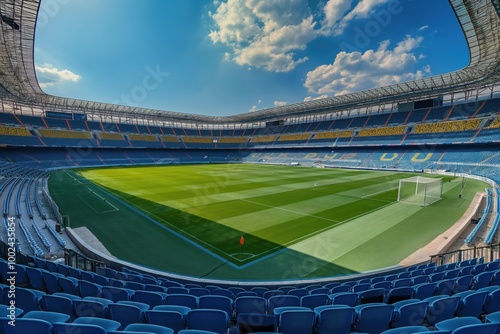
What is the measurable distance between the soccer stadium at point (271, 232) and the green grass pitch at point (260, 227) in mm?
102

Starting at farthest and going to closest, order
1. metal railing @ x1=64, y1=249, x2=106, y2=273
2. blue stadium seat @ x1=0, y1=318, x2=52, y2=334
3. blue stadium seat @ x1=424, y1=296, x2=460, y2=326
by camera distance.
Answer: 1. metal railing @ x1=64, y1=249, x2=106, y2=273
2. blue stadium seat @ x1=424, y1=296, x2=460, y2=326
3. blue stadium seat @ x1=0, y1=318, x2=52, y2=334

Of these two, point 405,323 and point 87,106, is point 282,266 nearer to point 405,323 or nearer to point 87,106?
point 405,323

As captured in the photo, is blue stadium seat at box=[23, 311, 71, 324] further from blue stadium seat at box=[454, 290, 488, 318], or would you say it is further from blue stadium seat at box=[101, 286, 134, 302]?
blue stadium seat at box=[454, 290, 488, 318]

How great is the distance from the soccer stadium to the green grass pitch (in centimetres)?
10

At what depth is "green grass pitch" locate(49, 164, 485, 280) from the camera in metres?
9.97

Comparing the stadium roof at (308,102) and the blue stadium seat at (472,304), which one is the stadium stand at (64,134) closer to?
the stadium roof at (308,102)

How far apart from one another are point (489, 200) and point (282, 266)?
1664cm

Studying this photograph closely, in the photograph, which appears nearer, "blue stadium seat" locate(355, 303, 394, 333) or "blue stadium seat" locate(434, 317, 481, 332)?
"blue stadium seat" locate(434, 317, 481, 332)

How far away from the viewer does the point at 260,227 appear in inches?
549

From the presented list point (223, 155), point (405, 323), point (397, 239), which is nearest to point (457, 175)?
point (397, 239)

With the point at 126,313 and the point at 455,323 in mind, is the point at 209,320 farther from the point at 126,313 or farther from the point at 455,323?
the point at 455,323

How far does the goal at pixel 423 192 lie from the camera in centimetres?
1922

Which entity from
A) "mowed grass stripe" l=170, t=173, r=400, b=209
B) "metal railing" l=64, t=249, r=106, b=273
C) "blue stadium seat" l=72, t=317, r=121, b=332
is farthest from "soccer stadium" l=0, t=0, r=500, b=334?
"mowed grass stripe" l=170, t=173, r=400, b=209

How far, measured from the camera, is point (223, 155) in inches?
2921
